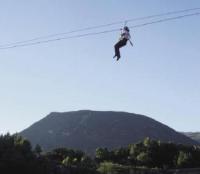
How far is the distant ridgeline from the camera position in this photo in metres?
59.6

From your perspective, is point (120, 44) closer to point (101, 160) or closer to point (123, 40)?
point (123, 40)

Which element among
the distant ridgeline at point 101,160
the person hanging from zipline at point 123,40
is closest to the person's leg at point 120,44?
the person hanging from zipline at point 123,40

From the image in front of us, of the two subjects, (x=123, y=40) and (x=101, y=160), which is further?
(x=101, y=160)

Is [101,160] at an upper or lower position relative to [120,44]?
upper

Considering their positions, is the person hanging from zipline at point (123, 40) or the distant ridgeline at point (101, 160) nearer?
the person hanging from zipline at point (123, 40)

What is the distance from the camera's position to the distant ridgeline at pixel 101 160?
195ft

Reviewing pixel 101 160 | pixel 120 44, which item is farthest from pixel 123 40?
pixel 101 160

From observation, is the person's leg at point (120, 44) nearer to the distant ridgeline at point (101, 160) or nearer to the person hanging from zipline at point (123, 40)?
the person hanging from zipline at point (123, 40)

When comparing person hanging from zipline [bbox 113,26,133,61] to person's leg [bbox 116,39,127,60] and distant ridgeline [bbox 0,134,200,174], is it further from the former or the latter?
distant ridgeline [bbox 0,134,200,174]

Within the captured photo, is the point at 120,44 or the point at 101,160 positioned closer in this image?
the point at 120,44

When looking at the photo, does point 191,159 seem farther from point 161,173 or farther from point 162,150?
point 161,173

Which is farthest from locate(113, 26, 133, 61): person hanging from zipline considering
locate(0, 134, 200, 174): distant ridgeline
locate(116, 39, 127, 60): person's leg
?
locate(0, 134, 200, 174): distant ridgeline

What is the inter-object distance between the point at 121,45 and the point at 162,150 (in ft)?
256

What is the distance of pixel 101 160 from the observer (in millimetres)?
103125
